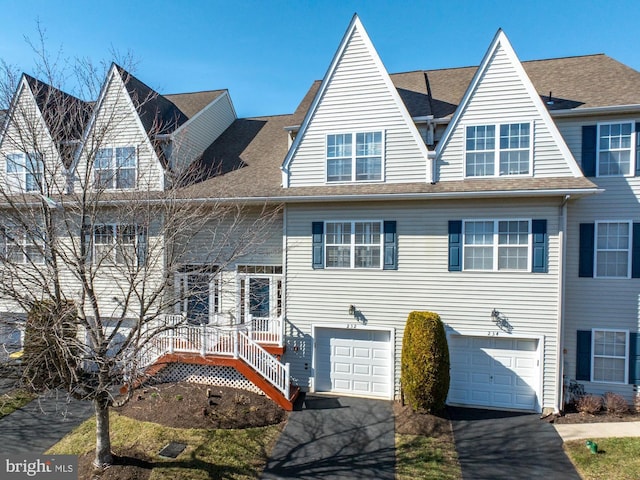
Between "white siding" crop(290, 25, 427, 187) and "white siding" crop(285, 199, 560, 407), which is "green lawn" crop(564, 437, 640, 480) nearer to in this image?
"white siding" crop(285, 199, 560, 407)

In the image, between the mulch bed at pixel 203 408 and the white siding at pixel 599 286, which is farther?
the white siding at pixel 599 286

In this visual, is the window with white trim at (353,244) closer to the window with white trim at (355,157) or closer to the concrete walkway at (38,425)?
the window with white trim at (355,157)

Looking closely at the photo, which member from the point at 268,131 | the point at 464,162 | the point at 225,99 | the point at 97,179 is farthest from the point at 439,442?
the point at 225,99

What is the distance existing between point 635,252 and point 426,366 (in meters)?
6.94

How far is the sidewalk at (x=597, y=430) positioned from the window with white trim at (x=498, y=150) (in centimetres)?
686

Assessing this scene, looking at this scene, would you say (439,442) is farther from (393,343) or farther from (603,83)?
(603,83)

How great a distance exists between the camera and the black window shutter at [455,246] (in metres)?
10.3

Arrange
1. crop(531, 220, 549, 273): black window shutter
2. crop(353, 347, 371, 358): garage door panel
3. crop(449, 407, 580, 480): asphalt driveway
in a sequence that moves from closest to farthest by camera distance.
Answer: crop(449, 407, 580, 480): asphalt driveway → crop(531, 220, 549, 273): black window shutter → crop(353, 347, 371, 358): garage door panel

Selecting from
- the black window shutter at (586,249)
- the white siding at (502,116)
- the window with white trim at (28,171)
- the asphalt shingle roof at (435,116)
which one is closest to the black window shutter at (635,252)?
the black window shutter at (586,249)

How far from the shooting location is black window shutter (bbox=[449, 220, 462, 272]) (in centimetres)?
1034

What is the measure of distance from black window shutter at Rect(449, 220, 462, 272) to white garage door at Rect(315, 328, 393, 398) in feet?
9.42

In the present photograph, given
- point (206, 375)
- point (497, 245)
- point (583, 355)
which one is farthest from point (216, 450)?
point (583, 355)

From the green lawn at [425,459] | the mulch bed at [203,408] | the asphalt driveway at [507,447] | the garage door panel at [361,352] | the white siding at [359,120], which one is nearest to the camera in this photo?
the green lawn at [425,459]

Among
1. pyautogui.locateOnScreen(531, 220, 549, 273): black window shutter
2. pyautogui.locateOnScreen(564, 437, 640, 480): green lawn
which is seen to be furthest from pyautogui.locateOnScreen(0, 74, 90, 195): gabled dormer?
pyautogui.locateOnScreen(564, 437, 640, 480): green lawn
